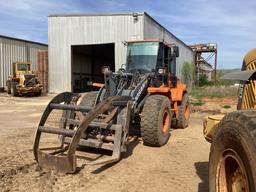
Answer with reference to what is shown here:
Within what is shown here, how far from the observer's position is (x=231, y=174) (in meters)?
3.61

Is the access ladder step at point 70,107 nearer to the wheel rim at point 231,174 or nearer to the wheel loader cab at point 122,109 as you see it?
the wheel loader cab at point 122,109

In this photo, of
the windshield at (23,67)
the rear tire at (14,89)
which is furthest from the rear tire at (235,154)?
the windshield at (23,67)

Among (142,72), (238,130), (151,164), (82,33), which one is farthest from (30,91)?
(238,130)

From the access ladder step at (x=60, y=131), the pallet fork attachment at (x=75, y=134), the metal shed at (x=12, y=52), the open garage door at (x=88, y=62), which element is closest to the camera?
the pallet fork attachment at (x=75, y=134)

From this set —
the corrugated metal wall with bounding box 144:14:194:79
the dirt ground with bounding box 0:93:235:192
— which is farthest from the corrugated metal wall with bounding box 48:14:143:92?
the dirt ground with bounding box 0:93:235:192

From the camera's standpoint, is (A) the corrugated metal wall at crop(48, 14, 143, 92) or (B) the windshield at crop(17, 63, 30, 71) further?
(B) the windshield at crop(17, 63, 30, 71)

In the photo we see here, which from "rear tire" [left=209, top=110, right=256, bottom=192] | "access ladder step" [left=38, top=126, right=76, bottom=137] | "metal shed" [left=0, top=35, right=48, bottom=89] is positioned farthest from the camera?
"metal shed" [left=0, top=35, right=48, bottom=89]

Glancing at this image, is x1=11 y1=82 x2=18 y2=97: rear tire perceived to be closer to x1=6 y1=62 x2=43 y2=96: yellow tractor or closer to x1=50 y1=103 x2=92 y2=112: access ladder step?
x1=6 y1=62 x2=43 y2=96: yellow tractor

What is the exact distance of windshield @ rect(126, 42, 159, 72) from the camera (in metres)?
10.1

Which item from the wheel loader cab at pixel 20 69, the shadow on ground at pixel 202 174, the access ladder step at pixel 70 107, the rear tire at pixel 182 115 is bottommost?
the shadow on ground at pixel 202 174

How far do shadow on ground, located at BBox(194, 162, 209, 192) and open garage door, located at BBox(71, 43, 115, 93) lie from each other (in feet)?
75.0

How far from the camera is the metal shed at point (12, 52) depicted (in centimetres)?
3127

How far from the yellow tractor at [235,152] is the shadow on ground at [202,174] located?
1.65 m

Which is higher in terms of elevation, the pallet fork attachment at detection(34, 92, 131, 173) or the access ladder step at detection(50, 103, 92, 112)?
the access ladder step at detection(50, 103, 92, 112)
